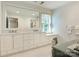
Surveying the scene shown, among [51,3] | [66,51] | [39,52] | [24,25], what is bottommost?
[39,52]

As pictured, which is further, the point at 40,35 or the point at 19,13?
the point at 40,35

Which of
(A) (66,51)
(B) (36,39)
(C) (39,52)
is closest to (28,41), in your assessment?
(B) (36,39)

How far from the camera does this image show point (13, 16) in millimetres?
1387

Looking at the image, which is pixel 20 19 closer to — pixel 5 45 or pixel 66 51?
pixel 5 45

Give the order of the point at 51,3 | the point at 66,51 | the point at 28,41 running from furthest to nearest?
the point at 28,41, the point at 51,3, the point at 66,51

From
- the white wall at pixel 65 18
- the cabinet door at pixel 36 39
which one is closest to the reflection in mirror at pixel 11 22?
the cabinet door at pixel 36 39

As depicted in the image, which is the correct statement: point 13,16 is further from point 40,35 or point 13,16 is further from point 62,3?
point 62,3

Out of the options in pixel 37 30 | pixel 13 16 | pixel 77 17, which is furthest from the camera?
pixel 37 30

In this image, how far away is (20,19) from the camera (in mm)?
1405

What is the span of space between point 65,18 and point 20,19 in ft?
2.04

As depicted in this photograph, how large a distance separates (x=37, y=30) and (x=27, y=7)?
0.37 meters

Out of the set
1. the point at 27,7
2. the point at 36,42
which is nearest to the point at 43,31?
the point at 36,42

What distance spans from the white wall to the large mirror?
0.28 metres

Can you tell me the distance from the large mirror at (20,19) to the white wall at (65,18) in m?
0.28
